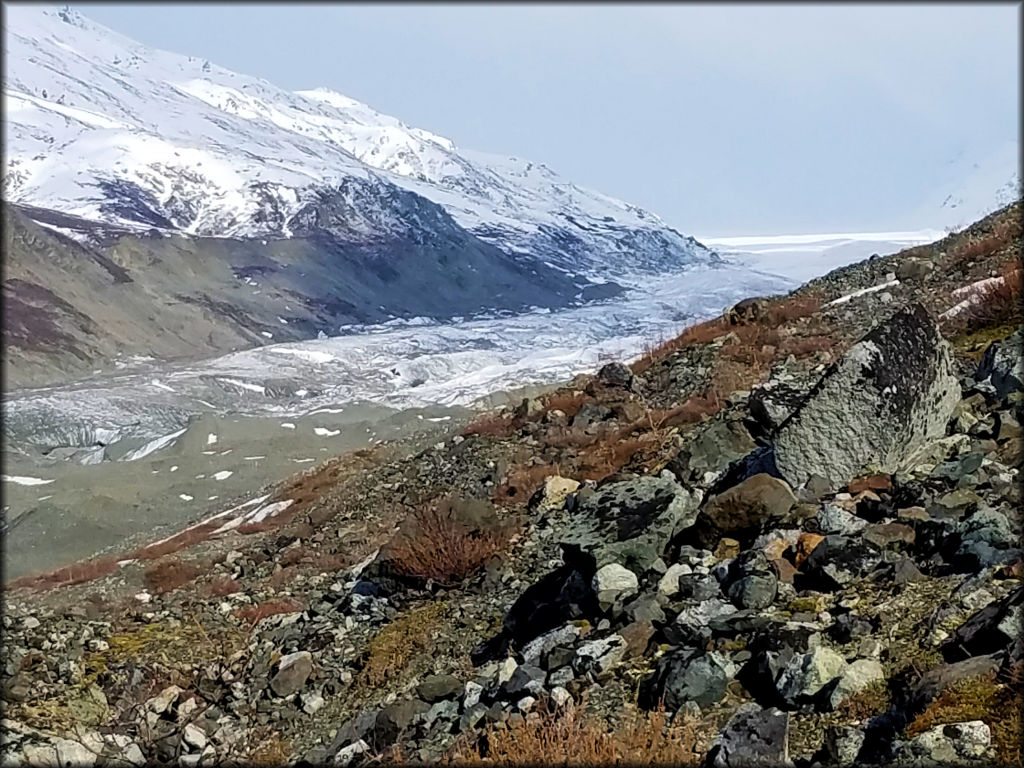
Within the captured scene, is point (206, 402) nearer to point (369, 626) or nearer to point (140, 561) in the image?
point (140, 561)

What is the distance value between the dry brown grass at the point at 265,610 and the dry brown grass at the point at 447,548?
1.53 m

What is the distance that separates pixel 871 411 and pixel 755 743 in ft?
11.2

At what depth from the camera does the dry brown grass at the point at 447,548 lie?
26.4 ft

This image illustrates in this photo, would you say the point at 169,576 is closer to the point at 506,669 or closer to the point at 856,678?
the point at 506,669

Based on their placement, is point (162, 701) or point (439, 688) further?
point (162, 701)

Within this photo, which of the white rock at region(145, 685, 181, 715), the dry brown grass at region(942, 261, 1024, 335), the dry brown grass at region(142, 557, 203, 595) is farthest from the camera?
the dry brown grass at region(142, 557, 203, 595)

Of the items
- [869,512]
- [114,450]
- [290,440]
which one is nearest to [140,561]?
[869,512]

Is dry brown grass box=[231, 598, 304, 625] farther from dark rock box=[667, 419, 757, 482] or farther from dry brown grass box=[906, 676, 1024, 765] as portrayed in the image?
dry brown grass box=[906, 676, 1024, 765]

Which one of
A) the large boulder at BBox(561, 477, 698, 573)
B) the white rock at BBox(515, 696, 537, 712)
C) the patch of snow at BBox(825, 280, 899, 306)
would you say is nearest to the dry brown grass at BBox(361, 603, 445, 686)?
the large boulder at BBox(561, 477, 698, 573)

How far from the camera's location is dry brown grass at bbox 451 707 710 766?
13.8ft

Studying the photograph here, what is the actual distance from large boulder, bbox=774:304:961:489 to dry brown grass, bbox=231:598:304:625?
533 cm

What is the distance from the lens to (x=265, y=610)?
9.38m

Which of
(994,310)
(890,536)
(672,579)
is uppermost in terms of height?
(994,310)

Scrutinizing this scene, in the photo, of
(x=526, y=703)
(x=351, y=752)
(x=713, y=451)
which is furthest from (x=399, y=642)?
(x=713, y=451)
